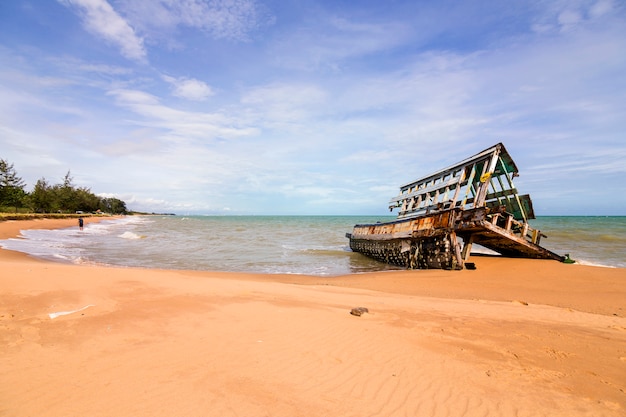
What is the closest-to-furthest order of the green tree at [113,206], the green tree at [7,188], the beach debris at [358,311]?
the beach debris at [358,311], the green tree at [7,188], the green tree at [113,206]

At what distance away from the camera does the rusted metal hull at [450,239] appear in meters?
10.8

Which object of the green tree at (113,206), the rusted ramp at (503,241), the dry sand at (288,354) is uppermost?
the green tree at (113,206)

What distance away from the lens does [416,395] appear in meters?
3.10

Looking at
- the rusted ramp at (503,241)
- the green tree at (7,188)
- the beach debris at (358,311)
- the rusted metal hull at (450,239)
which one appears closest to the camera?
the beach debris at (358,311)

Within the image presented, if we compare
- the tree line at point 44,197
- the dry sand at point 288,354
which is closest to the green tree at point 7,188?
the tree line at point 44,197

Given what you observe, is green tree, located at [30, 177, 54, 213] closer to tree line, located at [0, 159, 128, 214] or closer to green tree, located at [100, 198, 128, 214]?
tree line, located at [0, 159, 128, 214]

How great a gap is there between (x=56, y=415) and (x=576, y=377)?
484 centimetres

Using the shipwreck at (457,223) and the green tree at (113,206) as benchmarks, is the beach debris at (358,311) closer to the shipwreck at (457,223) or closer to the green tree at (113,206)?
the shipwreck at (457,223)

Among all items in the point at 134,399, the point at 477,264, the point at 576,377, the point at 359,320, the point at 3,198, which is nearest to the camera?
the point at 134,399

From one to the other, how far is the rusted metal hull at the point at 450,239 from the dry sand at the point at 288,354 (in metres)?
4.15

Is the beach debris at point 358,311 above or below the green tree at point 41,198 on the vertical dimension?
below

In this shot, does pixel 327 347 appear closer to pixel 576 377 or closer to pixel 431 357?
pixel 431 357

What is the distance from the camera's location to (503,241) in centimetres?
1209

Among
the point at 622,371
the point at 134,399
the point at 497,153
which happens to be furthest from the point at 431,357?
the point at 497,153
